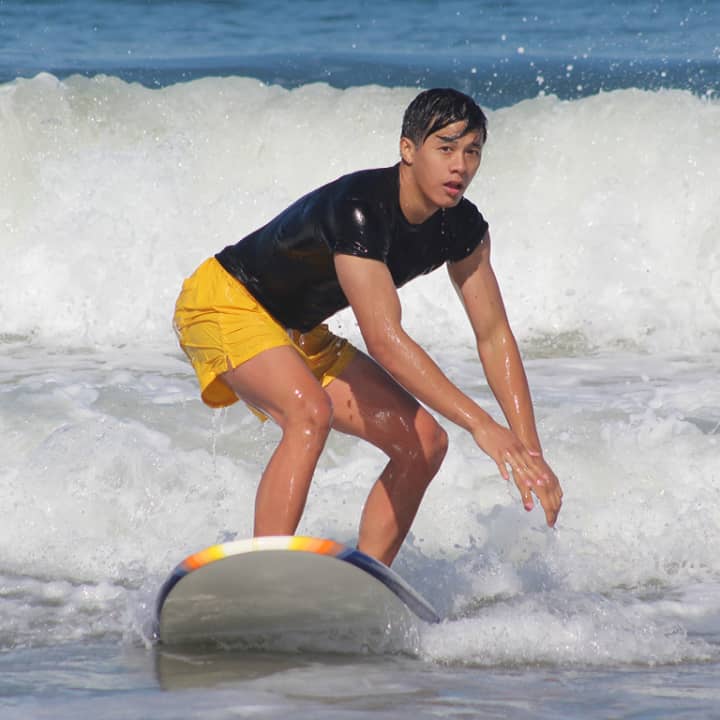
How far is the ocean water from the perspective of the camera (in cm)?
430

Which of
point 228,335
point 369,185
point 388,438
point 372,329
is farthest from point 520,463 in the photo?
point 228,335

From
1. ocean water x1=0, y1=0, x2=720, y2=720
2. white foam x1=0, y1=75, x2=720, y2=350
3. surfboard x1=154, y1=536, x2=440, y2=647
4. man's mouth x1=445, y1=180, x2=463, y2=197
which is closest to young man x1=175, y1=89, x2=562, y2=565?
man's mouth x1=445, y1=180, x2=463, y2=197

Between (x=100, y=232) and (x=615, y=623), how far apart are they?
23.5ft

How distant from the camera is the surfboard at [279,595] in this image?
4.12 metres

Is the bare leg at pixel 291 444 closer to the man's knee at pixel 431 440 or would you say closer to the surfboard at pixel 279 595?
the surfboard at pixel 279 595

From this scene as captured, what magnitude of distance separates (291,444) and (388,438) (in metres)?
0.51

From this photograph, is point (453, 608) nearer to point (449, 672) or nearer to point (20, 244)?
point (449, 672)

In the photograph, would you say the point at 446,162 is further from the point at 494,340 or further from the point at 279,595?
the point at 279,595

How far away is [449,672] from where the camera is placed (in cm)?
420

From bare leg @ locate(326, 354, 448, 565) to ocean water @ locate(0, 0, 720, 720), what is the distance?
0.41 metres

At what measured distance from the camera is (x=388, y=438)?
4.67m

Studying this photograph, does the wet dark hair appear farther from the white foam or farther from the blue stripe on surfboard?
Answer: the white foam

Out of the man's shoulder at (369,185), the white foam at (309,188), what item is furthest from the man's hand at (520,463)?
the white foam at (309,188)

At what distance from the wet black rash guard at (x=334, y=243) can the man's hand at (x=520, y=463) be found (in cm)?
63
